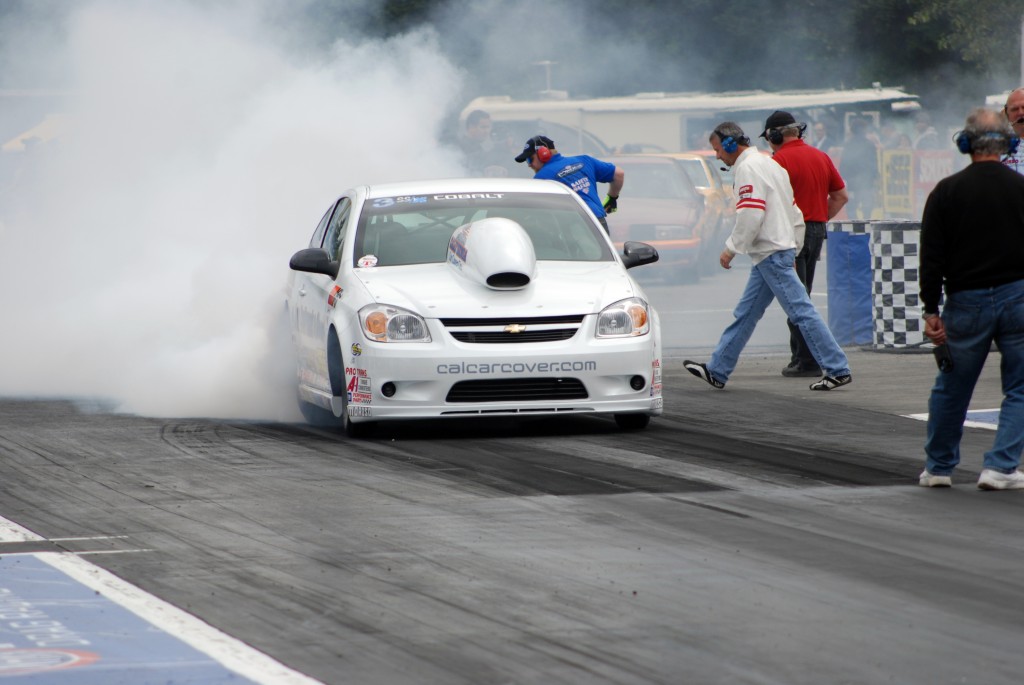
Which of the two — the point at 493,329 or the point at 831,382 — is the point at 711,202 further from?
the point at 493,329

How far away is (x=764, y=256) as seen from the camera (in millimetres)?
12391

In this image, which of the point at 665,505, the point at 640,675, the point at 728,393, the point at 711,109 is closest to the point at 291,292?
the point at 728,393

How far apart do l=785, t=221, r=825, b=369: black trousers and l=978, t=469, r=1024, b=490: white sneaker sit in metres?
5.05

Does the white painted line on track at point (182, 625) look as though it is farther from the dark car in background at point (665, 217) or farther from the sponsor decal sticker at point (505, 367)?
the dark car in background at point (665, 217)

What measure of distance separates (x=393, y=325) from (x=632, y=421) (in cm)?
142

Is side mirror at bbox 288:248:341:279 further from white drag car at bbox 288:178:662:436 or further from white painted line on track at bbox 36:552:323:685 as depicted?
white painted line on track at bbox 36:552:323:685

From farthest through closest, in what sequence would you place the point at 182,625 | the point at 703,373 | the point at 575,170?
the point at 575,170, the point at 703,373, the point at 182,625

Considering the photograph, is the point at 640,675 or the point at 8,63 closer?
the point at 640,675

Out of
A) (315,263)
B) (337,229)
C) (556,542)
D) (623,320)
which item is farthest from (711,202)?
(556,542)

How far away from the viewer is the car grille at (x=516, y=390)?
9844 millimetres

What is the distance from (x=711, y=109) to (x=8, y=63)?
47.6 ft

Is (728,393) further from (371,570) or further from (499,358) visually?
(371,570)

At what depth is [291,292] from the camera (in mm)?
11812

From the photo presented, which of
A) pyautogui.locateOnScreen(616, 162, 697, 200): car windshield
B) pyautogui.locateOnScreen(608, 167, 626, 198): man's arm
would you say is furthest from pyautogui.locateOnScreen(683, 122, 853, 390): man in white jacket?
pyautogui.locateOnScreen(616, 162, 697, 200): car windshield
